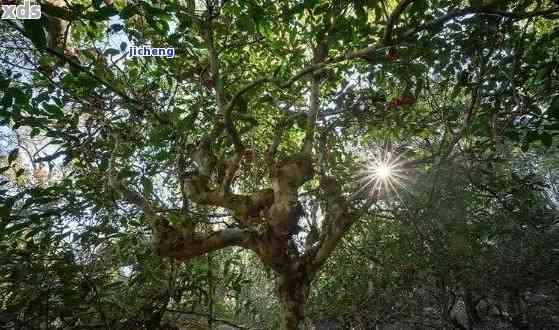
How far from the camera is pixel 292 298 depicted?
383 cm

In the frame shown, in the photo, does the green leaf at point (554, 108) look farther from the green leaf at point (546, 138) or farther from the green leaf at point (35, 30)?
the green leaf at point (35, 30)

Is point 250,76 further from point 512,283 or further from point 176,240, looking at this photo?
point 512,283

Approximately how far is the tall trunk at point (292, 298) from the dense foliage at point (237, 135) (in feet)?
0.05

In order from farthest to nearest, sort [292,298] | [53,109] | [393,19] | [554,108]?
[292,298] → [53,109] → [554,108] → [393,19]

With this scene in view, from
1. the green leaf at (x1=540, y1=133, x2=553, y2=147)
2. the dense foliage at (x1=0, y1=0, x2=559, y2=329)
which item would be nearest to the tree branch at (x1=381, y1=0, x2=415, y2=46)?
the dense foliage at (x1=0, y1=0, x2=559, y2=329)

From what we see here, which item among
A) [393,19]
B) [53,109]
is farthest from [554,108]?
[53,109]

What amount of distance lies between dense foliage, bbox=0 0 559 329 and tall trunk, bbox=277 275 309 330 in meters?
0.02

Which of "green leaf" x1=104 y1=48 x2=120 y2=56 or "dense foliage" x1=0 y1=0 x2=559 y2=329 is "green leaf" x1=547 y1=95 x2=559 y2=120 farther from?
"green leaf" x1=104 y1=48 x2=120 y2=56

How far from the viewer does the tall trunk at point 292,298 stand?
3.74m

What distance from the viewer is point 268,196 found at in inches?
152

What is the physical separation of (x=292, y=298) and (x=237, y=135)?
74.9 inches

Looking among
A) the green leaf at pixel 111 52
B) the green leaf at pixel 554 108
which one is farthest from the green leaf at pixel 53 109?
the green leaf at pixel 554 108

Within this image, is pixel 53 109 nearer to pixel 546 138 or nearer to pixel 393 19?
pixel 393 19

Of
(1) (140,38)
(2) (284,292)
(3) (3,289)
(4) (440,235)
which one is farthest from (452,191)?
(3) (3,289)
